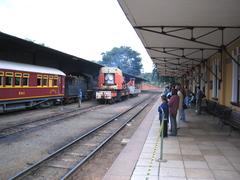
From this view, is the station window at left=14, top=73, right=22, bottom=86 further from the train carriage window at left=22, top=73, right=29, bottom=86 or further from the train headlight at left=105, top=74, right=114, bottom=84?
the train headlight at left=105, top=74, right=114, bottom=84

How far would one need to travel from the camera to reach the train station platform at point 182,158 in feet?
22.1

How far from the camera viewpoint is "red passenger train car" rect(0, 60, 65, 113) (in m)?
18.6

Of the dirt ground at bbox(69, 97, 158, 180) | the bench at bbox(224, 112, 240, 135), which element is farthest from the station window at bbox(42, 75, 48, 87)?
the bench at bbox(224, 112, 240, 135)

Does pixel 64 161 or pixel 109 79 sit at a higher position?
pixel 109 79

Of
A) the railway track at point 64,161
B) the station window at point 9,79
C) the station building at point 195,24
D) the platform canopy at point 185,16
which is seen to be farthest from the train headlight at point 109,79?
the railway track at point 64,161

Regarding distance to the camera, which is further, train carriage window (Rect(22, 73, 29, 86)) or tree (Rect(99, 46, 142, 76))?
tree (Rect(99, 46, 142, 76))

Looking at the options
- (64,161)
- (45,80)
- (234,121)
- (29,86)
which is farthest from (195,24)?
(45,80)

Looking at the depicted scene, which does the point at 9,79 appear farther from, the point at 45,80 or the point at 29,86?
the point at 45,80

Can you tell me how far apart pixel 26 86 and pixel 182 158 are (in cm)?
1467

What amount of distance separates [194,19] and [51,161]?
17.3 ft

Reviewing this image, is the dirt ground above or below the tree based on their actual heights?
below

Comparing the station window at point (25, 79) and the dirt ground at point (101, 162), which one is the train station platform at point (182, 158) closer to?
the dirt ground at point (101, 162)

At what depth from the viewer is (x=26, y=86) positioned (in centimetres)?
2100

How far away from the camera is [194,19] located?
965 centimetres
